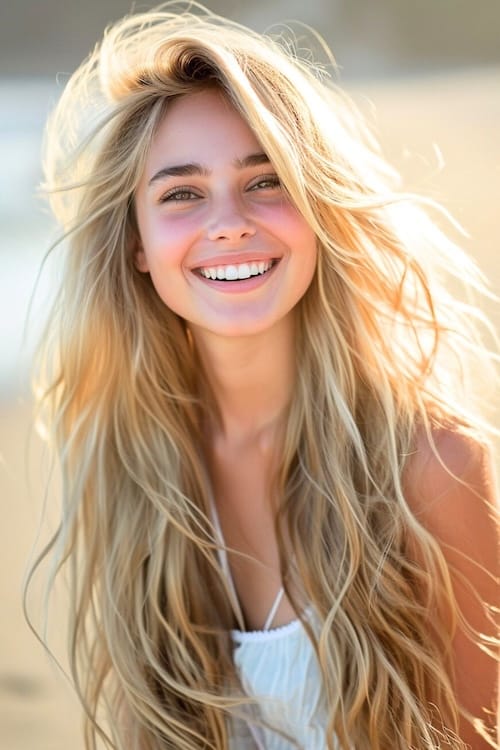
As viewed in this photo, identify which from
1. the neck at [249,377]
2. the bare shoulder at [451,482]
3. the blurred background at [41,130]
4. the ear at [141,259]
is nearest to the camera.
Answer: the bare shoulder at [451,482]

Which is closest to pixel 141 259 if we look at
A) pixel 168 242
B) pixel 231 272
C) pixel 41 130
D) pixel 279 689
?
pixel 168 242

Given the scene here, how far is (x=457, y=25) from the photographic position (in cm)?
1041

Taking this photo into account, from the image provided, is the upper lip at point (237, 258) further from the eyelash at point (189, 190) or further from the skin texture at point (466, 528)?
the skin texture at point (466, 528)

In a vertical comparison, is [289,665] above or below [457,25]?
below

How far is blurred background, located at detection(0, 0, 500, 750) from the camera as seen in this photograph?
13.2 ft

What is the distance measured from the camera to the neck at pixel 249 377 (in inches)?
112

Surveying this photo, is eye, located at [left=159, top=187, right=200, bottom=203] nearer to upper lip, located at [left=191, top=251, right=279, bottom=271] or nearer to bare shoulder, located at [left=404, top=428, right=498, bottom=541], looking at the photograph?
upper lip, located at [left=191, top=251, right=279, bottom=271]

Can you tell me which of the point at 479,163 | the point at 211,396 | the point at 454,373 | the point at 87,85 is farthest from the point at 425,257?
the point at 479,163

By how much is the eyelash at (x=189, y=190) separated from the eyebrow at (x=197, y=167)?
0.11 ft

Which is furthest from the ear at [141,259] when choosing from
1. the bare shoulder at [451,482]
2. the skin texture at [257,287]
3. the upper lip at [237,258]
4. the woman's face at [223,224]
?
the bare shoulder at [451,482]

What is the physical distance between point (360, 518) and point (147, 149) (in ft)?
3.04

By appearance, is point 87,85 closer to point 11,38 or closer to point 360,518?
point 360,518

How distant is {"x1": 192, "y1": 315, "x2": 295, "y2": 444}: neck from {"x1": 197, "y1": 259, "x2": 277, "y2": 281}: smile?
193 millimetres

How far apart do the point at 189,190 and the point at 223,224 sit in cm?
13
